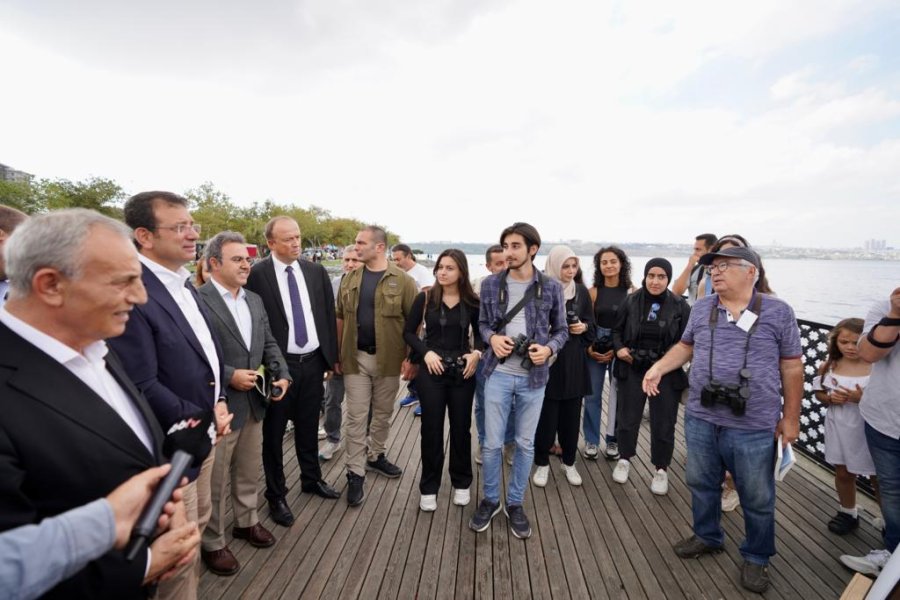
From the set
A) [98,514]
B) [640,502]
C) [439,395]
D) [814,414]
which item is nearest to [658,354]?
[640,502]

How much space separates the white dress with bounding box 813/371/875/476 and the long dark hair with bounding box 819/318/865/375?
10 cm

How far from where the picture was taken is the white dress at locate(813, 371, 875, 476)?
2.75 m

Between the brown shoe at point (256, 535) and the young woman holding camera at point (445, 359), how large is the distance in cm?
109

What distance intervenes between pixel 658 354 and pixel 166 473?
337 centimetres

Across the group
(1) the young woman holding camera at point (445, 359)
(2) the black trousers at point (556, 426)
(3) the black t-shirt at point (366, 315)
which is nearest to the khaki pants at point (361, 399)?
(3) the black t-shirt at point (366, 315)

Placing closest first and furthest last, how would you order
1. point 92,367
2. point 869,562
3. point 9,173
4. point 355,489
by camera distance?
point 92,367 < point 869,562 < point 355,489 < point 9,173

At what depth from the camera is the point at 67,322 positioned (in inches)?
42.6

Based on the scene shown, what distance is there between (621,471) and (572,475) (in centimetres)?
46

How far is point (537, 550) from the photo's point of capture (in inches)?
105

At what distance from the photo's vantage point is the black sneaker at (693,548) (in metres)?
2.61

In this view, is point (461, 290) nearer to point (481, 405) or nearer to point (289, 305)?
point (481, 405)

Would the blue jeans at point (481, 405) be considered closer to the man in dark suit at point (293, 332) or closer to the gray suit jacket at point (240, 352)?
the man in dark suit at point (293, 332)

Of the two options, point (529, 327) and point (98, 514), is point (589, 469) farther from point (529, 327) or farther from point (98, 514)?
point (98, 514)

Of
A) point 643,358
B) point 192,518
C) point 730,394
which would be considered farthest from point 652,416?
point 192,518
